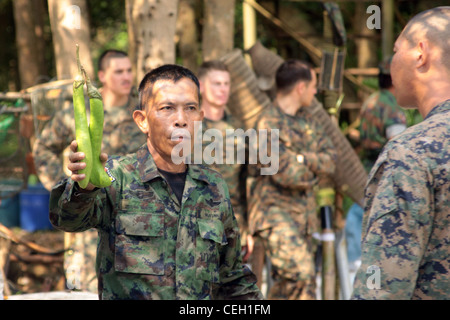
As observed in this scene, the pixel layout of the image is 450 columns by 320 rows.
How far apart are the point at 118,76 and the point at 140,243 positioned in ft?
10.6

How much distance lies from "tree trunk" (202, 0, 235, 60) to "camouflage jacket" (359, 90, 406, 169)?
1.58m

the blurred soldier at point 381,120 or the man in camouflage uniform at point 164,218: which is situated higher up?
the blurred soldier at point 381,120

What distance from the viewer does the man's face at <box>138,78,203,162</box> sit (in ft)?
A: 9.29

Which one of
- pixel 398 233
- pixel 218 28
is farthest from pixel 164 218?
pixel 218 28

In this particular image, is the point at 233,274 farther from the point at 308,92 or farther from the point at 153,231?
the point at 308,92

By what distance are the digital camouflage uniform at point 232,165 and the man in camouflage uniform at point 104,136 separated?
1.87 feet

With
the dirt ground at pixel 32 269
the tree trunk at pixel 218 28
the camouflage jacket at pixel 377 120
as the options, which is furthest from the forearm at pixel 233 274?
the tree trunk at pixel 218 28

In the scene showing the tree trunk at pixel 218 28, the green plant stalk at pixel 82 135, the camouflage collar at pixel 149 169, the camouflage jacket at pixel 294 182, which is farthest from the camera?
the tree trunk at pixel 218 28

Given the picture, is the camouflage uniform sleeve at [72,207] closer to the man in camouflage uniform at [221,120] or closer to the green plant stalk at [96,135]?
the green plant stalk at [96,135]

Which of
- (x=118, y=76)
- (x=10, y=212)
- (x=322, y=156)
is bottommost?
(x=10, y=212)

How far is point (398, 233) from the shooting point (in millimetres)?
2143

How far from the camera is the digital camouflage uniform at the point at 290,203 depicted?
5.75 metres

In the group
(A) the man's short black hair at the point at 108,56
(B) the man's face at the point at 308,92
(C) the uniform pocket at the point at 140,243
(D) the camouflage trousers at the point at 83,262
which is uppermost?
(A) the man's short black hair at the point at 108,56
